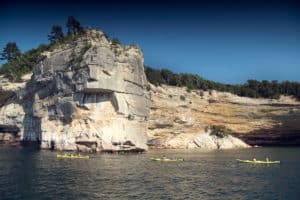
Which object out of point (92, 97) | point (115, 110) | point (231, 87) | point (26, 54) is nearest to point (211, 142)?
point (231, 87)

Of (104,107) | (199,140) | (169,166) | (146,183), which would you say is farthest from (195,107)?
(146,183)

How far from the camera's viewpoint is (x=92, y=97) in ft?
220

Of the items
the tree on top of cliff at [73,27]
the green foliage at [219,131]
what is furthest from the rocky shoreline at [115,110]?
the tree on top of cliff at [73,27]

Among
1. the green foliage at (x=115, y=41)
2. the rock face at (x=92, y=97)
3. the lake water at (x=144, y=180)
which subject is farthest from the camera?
the green foliage at (x=115, y=41)

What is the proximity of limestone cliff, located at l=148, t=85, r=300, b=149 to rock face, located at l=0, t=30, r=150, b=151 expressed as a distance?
10.8 metres

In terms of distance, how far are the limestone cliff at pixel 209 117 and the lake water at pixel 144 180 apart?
3640cm

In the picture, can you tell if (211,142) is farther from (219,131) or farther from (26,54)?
(26,54)

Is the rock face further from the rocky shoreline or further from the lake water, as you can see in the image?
the lake water

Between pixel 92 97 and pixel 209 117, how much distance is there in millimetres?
34996

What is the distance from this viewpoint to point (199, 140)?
8956cm

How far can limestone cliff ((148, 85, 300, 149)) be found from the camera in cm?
8631

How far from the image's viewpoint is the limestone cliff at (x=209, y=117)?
86312mm

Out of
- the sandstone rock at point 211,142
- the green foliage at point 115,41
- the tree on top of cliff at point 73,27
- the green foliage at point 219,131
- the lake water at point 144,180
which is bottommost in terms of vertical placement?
the lake water at point 144,180

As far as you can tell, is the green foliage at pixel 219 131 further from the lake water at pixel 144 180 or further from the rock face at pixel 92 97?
the lake water at pixel 144 180
